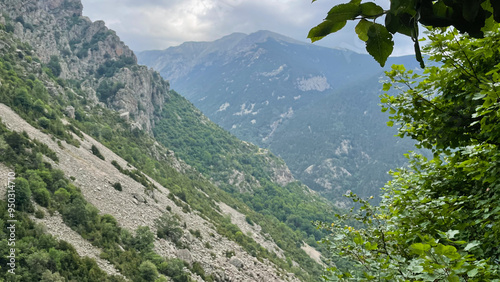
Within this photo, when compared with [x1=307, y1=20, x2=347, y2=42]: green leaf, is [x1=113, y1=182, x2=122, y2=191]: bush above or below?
above

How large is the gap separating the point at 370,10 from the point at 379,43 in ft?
0.49

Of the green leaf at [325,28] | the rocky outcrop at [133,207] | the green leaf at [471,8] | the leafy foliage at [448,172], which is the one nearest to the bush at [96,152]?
the rocky outcrop at [133,207]

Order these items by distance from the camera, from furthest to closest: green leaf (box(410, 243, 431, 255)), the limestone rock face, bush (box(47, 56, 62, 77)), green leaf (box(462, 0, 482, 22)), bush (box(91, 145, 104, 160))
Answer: the limestone rock face < bush (box(47, 56, 62, 77)) < bush (box(91, 145, 104, 160)) < green leaf (box(410, 243, 431, 255)) < green leaf (box(462, 0, 482, 22))

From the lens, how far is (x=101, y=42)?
88.5 meters

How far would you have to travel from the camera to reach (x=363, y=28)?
1148 mm

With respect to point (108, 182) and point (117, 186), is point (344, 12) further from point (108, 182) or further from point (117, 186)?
point (117, 186)

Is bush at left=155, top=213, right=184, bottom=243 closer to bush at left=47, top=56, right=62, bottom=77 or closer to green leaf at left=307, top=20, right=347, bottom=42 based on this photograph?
green leaf at left=307, top=20, right=347, bottom=42

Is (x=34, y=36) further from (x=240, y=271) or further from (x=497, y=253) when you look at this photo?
(x=497, y=253)

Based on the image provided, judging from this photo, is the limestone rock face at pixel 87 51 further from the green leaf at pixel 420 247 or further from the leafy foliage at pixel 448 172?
the green leaf at pixel 420 247

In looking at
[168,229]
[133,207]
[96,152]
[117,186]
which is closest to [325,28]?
[168,229]

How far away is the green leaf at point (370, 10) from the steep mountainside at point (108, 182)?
64.2 feet

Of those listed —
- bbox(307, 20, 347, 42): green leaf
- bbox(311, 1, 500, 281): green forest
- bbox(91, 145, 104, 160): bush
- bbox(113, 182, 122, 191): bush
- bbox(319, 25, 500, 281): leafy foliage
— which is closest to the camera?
bbox(307, 20, 347, 42): green leaf

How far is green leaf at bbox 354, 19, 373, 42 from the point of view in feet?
3.67

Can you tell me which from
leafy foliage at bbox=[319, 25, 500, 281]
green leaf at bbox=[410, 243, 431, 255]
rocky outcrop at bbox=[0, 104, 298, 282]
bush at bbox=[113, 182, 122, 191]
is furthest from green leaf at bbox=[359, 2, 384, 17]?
bush at bbox=[113, 182, 122, 191]
